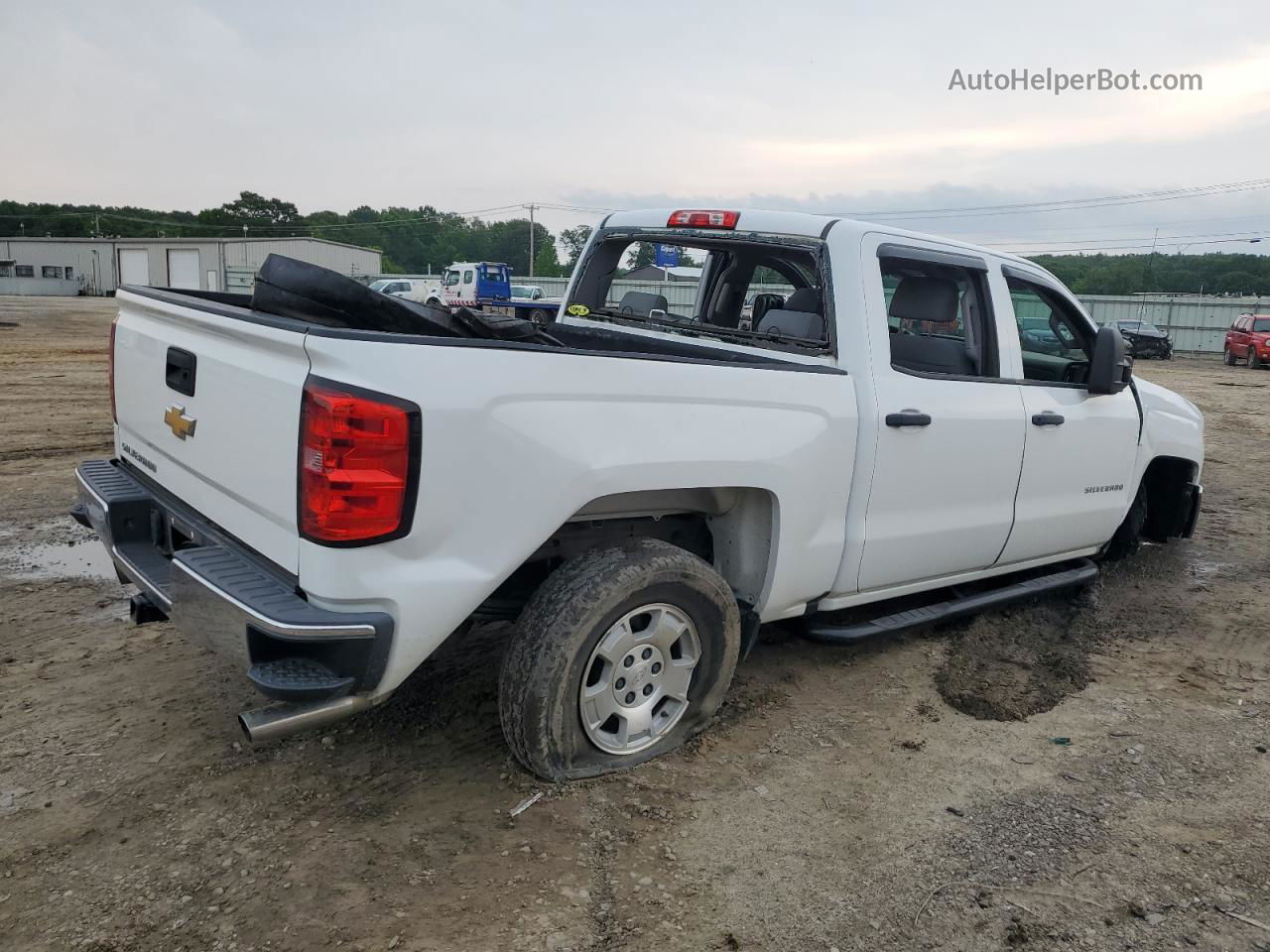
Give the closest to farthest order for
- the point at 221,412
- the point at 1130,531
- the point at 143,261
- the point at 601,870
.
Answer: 1. the point at 601,870
2. the point at 221,412
3. the point at 1130,531
4. the point at 143,261

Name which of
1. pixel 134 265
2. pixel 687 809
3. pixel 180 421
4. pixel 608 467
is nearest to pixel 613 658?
pixel 687 809

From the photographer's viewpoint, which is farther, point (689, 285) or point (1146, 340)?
point (1146, 340)

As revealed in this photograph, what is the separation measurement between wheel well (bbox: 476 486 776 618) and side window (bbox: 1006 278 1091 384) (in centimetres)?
178

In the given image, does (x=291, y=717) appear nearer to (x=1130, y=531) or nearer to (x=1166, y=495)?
(x=1130, y=531)

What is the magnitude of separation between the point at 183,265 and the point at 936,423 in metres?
64.8

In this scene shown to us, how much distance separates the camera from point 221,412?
286 cm

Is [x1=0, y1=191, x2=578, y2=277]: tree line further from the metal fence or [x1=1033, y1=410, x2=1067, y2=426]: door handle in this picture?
[x1=1033, y1=410, x2=1067, y2=426]: door handle

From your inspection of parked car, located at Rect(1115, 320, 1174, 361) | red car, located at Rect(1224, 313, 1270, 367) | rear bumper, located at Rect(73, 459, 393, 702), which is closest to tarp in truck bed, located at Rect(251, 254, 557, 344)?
rear bumper, located at Rect(73, 459, 393, 702)

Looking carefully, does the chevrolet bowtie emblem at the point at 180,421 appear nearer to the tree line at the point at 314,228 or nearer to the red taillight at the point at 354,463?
the red taillight at the point at 354,463

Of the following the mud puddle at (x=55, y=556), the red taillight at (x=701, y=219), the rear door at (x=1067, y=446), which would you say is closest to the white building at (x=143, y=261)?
the mud puddle at (x=55, y=556)

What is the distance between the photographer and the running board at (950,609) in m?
3.86

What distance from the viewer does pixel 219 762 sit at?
10.7 ft

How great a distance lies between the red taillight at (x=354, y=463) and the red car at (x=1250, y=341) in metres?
32.1

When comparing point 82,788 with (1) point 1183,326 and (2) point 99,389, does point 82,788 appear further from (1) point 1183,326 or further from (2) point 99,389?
(1) point 1183,326
